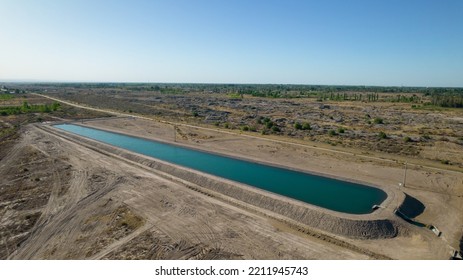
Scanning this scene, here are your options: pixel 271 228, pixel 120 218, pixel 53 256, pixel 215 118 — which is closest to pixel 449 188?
pixel 271 228

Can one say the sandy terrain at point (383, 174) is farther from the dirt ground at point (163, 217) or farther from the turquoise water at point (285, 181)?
the turquoise water at point (285, 181)

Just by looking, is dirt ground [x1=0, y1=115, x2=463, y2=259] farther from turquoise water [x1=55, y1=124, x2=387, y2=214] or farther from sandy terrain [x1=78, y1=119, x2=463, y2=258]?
turquoise water [x1=55, y1=124, x2=387, y2=214]

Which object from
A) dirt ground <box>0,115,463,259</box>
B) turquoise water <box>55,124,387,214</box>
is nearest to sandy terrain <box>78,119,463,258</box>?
dirt ground <box>0,115,463,259</box>

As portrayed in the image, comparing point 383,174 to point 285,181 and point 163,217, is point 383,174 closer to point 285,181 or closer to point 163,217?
point 285,181

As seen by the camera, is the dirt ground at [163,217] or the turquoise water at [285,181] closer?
the dirt ground at [163,217]

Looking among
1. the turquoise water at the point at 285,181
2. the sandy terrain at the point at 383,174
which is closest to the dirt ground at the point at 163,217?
the sandy terrain at the point at 383,174

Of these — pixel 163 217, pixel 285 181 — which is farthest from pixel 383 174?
pixel 163 217
